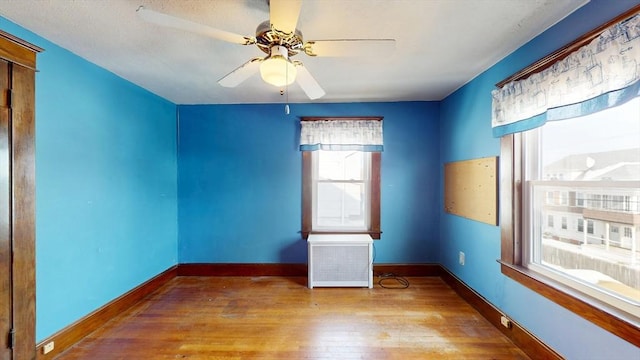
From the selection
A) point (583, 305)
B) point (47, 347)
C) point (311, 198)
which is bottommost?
point (47, 347)

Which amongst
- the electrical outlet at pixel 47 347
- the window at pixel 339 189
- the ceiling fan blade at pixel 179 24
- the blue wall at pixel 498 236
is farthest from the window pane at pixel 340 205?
the electrical outlet at pixel 47 347

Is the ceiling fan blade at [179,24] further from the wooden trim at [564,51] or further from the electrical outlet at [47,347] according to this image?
the electrical outlet at [47,347]

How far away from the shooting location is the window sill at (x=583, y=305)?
139cm

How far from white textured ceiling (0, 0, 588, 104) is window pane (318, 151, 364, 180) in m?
1.08

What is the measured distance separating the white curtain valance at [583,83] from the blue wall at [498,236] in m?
0.16

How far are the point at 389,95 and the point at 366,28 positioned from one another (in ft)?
5.42

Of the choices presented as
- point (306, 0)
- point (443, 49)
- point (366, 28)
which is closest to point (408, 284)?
point (443, 49)

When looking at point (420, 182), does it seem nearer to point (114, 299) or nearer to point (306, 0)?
point (306, 0)

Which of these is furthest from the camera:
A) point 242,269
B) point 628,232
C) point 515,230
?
point 242,269

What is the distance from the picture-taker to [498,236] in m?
2.42

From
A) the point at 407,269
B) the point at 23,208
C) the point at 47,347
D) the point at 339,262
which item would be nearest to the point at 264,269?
the point at 339,262

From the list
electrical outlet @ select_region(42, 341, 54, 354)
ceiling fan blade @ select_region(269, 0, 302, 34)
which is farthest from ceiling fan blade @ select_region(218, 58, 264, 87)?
electrical outlet @ select_region(42, 341, 54, 354)

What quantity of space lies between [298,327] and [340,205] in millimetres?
1720

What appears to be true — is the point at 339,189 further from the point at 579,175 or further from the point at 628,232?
the point at 628,232
